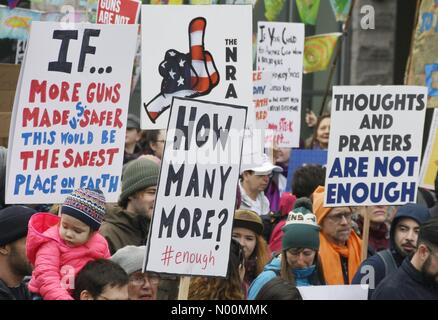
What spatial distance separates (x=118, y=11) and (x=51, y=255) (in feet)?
12.9

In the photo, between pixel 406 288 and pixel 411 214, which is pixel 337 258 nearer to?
pixel 411 214

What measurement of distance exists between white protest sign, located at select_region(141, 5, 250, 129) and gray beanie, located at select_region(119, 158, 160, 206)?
46 cm

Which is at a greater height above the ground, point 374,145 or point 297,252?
point 374,145

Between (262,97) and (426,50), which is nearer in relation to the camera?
(262,97)

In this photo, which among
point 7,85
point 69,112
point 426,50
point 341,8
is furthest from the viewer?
point 341,8

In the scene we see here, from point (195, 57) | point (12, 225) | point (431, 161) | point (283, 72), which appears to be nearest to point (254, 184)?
point (431, 161)

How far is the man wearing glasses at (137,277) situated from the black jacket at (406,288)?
42.5 inches

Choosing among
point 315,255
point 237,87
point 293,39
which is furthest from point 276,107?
point 315,255

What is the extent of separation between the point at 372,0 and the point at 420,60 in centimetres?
553

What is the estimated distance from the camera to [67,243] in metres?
6.75

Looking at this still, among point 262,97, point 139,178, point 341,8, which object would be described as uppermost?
point 341,8

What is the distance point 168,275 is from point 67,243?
53 cm

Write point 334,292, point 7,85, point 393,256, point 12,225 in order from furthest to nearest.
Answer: point 7,85, point 393,256, point 12,225, point 334,292

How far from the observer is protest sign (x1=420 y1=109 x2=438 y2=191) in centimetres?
949
